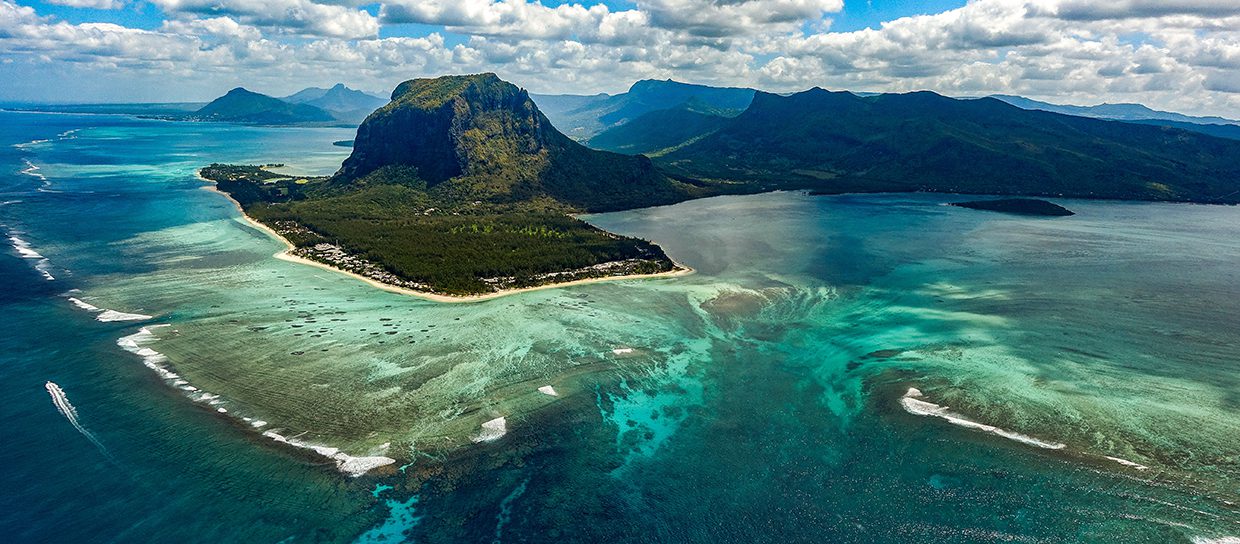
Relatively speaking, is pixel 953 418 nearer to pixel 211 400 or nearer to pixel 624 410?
pixel 624 410

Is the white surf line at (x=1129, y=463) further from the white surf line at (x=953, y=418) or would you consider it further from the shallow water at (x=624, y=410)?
the white surf line at (x=953, y=418)

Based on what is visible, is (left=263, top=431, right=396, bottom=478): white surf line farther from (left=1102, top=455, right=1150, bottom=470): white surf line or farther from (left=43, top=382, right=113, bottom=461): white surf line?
(left=1102, top=455, right=1150, bottom=470): white surf line

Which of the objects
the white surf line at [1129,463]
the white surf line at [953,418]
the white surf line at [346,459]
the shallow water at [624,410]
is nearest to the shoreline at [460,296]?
the shallow water at [624,410]

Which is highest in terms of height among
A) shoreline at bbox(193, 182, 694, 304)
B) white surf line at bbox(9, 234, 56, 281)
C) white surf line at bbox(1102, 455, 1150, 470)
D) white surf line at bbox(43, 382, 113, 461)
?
white surf line at bbox(9, 234, 56, 281)

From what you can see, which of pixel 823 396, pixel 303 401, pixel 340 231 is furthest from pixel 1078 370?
pixel 340 231

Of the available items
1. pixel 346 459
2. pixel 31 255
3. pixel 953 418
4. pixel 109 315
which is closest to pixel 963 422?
pixel 953 418

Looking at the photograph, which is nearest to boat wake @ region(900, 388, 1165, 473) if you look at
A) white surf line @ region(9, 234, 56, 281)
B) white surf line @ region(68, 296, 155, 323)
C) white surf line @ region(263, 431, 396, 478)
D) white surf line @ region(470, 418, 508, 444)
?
white surf line @ region(470, 418, 508, 444)

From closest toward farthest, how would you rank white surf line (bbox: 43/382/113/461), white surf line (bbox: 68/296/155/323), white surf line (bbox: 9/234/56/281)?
white surf line (bbox: 43/382/113/461), white surf line (bbox: 68/296/155/323), white surf line (bbox: 9/234/56/281)
